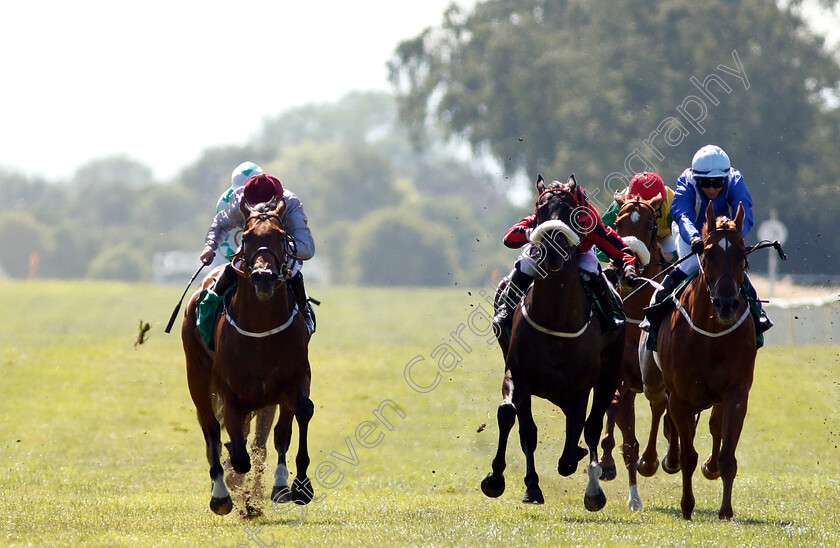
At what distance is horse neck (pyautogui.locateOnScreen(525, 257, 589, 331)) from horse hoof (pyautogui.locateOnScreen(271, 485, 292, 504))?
8.06 ft

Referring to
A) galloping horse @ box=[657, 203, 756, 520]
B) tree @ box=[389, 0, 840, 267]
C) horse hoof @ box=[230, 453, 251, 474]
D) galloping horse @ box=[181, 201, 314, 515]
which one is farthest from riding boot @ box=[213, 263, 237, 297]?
tree @ box=[389, 0, 840, 267]

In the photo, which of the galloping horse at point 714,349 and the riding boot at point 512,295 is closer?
the galloping horse at point 714,349

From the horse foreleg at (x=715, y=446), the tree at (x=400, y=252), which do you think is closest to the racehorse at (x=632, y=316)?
the horse foreleg at (x=715, y=446)

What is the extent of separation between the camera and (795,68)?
1705 inches

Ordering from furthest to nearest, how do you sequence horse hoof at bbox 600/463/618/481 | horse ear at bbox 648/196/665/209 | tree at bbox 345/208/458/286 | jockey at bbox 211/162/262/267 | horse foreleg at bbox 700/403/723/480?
tree at bbox 345/208/458/286 < horse ear at bbox 648/196/665/209 < horse hoof at bbox 600/463/618/481 < jockey at bbox 211/162/262/267 < horse foreleg at bbox 700/403/723/480

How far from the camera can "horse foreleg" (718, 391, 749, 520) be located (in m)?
9.47

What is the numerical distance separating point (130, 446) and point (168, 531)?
7.60 metres

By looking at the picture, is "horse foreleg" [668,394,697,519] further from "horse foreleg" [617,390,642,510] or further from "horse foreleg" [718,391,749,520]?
"horse foreleg" [617,390,642,510]

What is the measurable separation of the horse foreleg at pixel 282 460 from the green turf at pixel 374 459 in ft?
0.75

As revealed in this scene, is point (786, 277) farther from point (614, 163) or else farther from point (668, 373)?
point (668, 373)

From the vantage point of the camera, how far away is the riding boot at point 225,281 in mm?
10289

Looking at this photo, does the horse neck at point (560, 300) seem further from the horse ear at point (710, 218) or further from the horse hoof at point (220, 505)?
the horse hoof at point (220, 505)

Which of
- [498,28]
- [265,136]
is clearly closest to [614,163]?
[498,28]

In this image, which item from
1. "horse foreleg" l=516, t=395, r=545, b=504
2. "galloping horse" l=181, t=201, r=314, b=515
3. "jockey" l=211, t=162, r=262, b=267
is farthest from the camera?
"jockey" l=211, t=162, r=262, b=267
